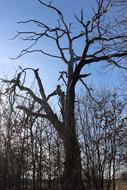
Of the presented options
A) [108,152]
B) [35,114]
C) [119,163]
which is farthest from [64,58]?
[119,163]

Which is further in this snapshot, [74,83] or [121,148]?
[121,148]

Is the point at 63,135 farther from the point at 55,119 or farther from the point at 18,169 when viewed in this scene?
the point at 18,169

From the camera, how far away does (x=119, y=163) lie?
24906mm

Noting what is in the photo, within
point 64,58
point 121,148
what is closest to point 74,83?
point 64,58

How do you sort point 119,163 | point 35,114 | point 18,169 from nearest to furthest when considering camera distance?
point 35,114, point 18,169, point 119,163

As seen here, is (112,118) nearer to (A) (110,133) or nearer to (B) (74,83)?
(A) (110,133)

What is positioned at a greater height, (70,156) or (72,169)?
(70,156)

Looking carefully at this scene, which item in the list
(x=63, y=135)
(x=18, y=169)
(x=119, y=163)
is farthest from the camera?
(x=119, y=163)

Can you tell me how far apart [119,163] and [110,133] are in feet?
7.93

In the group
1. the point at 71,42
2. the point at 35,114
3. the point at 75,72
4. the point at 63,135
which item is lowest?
the point at 63,135

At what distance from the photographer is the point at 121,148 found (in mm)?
24969

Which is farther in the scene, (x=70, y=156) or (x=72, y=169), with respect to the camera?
(x=70, y=156)

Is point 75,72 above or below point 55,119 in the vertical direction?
above

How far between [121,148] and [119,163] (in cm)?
93
